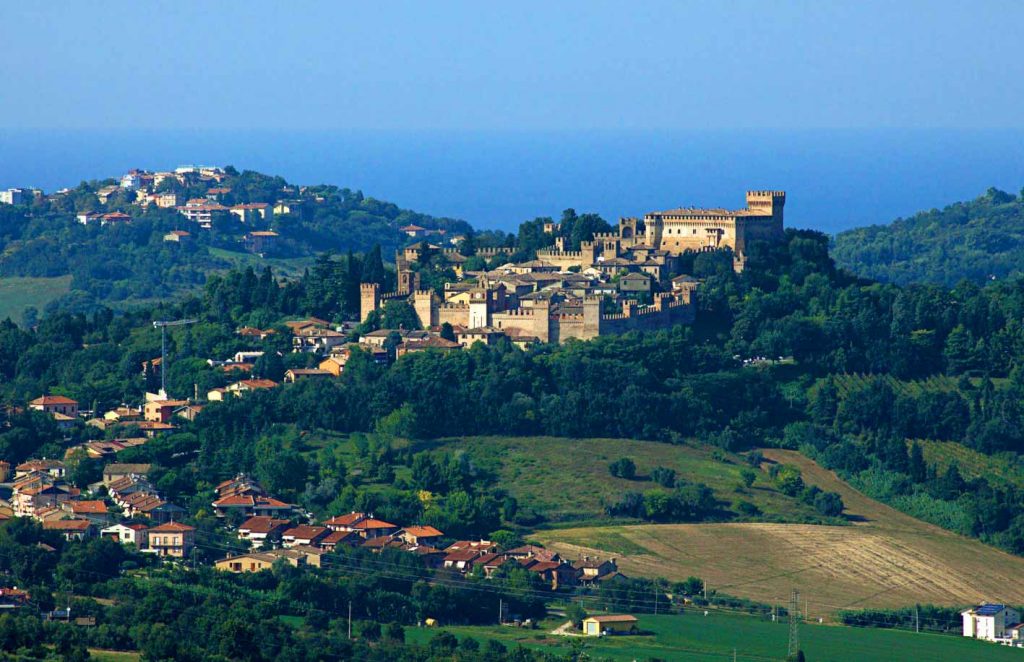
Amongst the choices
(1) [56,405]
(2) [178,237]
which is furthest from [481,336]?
(2) [178,237]

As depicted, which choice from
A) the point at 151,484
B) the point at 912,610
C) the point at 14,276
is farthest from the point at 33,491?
the point at 14,276

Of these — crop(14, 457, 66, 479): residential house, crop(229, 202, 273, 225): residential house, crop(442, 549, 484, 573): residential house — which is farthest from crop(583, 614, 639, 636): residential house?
Answer: crop(229, 202, 273, 225): residential house

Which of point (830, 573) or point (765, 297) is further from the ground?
point (765, 297)

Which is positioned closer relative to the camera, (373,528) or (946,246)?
(373,528)

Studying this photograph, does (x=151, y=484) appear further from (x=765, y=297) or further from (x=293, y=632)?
(x=765, y=297)

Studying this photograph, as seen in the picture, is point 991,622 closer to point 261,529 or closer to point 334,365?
point 261,529

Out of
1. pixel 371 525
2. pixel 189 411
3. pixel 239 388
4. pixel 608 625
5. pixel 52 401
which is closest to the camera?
pixel 608 625

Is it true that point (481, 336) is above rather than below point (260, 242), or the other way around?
below
